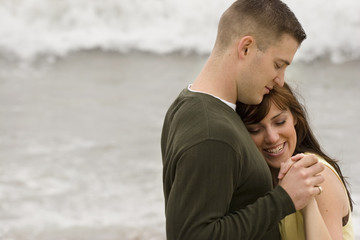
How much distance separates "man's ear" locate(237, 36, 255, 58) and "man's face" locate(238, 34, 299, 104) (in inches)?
0.8

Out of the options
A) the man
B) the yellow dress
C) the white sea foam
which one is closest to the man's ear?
the man

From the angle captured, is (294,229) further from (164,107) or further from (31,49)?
(31,49)

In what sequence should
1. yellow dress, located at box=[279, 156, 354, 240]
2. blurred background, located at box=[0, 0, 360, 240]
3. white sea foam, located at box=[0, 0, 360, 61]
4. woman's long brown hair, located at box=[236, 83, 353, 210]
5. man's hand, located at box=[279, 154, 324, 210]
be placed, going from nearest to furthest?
man's hand, located at box=[279, 154, 324, 210] → yellow dress, located at box=[279, 156, 354, 240] → woman's long brown hair, located at box=[236, 83, 353, 210] → blurred background, located at box=[0, 0, 360, 240] → white sea foam, located at box=[0, 0, 360, 61]

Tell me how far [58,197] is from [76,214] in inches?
15.9

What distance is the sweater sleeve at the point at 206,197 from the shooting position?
6.56 feet

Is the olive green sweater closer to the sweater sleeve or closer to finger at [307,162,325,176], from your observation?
the sweater sleeve

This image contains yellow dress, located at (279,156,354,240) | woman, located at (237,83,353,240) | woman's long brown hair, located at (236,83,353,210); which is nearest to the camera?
woman, located at (237,83,353,240)

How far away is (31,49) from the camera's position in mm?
11352

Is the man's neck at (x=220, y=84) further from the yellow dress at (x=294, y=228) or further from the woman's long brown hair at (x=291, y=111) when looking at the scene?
the yellow dress at (x=294, y=228)

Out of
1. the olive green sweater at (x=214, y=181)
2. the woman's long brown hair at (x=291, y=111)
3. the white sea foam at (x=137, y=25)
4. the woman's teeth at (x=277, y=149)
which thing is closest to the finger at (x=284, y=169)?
the olive green sweater at (x=214, y=181)

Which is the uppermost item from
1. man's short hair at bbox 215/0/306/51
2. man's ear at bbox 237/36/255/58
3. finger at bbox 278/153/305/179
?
man's short hair at bbox 215/0/306/51

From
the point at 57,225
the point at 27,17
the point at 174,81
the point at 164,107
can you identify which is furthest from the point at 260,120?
the point at 27,17

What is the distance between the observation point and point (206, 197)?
2.01m

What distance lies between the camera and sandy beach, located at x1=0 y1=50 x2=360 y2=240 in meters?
5.32
